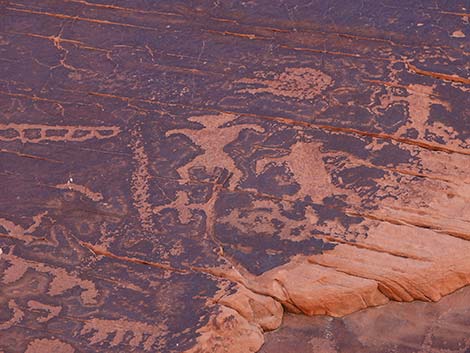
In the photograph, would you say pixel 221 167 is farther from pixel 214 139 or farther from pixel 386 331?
pixel 386 331

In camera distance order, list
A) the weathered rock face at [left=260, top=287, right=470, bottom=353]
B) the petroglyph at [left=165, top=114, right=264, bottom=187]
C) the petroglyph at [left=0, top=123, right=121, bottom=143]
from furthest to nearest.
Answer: the petroglyph at [left=0, top=123, right=121, bottom=143], the petroglyph at [left=165, top=114, right=264, bottom=187], the weathered rock face at [left=260, top=287, right=470, bottom=353]

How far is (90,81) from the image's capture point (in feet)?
10.0

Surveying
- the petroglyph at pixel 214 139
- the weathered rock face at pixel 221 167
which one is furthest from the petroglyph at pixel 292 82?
the petroglyph at pixel 214 139

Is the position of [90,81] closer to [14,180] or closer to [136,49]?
[136,49]

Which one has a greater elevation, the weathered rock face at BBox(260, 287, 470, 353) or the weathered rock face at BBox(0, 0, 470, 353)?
the weathered rock face at BBox(0, 0, 470, 353)

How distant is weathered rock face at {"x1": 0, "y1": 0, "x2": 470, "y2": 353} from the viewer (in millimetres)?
2572

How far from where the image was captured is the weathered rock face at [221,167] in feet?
8.44

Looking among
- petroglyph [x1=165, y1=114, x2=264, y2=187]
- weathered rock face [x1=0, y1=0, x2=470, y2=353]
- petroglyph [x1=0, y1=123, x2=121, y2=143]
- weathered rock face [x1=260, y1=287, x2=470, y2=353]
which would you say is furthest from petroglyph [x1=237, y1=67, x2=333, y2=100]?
weathered rock face [x1=260, y1=287, x2=470, y2=353]

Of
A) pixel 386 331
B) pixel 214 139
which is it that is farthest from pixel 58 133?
pixel 386 331

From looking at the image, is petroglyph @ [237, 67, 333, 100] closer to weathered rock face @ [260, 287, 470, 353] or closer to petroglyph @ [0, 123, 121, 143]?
petroglyph @ [0, 123, 121, 143]

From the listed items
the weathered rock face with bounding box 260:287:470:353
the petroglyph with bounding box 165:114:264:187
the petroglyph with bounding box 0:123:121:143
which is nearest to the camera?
the weathered rock face with bounding box 260:287:470:353

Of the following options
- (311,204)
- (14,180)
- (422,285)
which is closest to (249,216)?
(311,204)

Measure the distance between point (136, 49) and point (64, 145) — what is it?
0.43 meters

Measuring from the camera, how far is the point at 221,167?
2.81m
